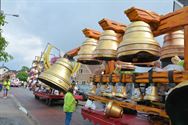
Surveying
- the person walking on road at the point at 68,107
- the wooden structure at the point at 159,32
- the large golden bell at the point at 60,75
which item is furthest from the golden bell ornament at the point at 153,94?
the person walking on road at the point at 68,107

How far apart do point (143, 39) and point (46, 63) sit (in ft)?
28.6

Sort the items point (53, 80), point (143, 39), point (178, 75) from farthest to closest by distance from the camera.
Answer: point (53, 80) → point (143, 39) → point (178, 75)

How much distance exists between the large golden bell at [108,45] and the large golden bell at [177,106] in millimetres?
4775

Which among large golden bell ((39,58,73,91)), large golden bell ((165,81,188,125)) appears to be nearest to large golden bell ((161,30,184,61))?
large golden bell ((39,58,73,91))

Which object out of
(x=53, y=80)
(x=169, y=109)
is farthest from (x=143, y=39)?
Result: (x=53, y=80)

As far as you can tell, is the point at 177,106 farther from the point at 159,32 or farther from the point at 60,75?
the point at 60,75

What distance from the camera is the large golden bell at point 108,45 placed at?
714 cm

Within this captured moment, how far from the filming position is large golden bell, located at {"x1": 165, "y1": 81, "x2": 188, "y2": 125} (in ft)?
7.54

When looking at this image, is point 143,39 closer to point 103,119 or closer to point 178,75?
point 178,75

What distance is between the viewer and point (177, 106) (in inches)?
93.4

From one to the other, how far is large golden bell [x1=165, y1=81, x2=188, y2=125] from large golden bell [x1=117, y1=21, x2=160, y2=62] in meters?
2.77

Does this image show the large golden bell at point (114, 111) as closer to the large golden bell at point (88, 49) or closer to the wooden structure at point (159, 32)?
the wooden structure at point (159, 32)

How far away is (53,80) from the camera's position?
373 inches

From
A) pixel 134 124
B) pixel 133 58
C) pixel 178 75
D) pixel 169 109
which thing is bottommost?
pixel 134 124
